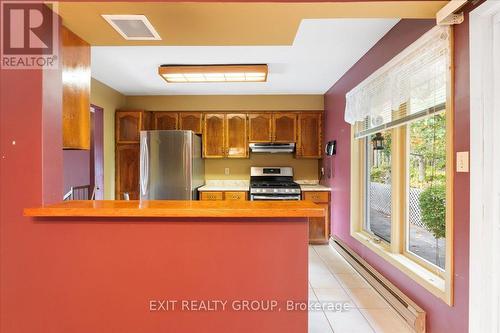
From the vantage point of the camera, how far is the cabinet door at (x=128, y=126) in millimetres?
4648

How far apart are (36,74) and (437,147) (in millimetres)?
2633

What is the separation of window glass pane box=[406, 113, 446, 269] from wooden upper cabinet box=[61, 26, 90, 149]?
98.4 inches

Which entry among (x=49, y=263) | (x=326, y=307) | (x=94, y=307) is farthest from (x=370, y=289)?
(x=49, y=263)

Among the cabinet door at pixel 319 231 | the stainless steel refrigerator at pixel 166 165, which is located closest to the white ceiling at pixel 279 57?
the stainless steel refrigerator at pixel 166 165

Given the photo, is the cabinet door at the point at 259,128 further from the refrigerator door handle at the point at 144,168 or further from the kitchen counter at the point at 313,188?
the refrigerator door handle at the point at 144,168

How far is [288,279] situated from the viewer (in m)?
1.67

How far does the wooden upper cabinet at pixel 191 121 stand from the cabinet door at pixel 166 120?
0.28ft

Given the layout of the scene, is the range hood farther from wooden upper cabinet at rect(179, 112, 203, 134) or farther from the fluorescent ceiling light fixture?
the fluorescent ceiling light fixture

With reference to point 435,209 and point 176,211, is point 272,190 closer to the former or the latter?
point 435,209

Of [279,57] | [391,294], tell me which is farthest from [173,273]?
[279,57]

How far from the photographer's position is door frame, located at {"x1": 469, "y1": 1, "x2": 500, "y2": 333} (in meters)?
1.57

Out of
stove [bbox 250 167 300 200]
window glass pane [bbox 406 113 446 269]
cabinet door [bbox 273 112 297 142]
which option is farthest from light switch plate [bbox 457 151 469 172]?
cabinet door [bbox 273 112 297 142]

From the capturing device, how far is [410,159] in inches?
99.3

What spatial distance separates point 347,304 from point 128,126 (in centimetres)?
400
